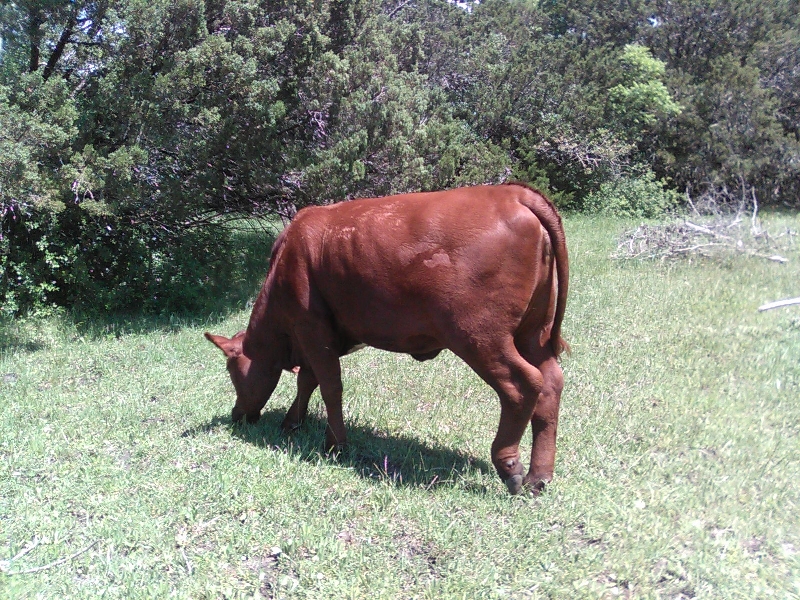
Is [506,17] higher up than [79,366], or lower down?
higher up

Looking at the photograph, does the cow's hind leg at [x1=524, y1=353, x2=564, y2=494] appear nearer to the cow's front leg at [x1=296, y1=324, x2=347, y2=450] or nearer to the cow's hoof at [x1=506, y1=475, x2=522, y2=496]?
the cow's hoof at [x1=506, y1=475, x2=522, y2=496]

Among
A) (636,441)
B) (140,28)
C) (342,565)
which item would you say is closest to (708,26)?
(140,28)

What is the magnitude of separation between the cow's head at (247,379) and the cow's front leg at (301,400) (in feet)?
0.76

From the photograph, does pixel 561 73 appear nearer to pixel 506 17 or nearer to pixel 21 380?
pixel 506 17

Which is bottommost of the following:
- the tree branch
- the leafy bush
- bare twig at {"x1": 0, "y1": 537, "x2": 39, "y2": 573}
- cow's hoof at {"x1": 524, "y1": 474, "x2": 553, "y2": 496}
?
the leafy bush

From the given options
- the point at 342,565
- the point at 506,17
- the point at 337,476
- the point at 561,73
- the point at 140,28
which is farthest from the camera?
the point at 506,17

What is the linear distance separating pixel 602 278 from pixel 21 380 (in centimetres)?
852

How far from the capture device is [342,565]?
3980 mm

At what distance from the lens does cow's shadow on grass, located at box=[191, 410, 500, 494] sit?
5023mm

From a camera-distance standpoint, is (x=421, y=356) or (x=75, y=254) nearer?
(x=421, y=356)

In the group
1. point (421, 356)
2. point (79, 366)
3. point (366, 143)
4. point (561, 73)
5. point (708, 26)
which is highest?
point (708, 26)

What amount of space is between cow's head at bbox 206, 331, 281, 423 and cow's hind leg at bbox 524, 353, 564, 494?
7.46 ft

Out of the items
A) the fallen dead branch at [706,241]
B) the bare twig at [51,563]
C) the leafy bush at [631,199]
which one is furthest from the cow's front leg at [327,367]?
the leafy bush at [631,199]

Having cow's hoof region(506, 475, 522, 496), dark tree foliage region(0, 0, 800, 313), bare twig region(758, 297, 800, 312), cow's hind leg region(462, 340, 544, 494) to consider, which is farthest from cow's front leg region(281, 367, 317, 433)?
bare twig region(758, 297, 800, 312)
